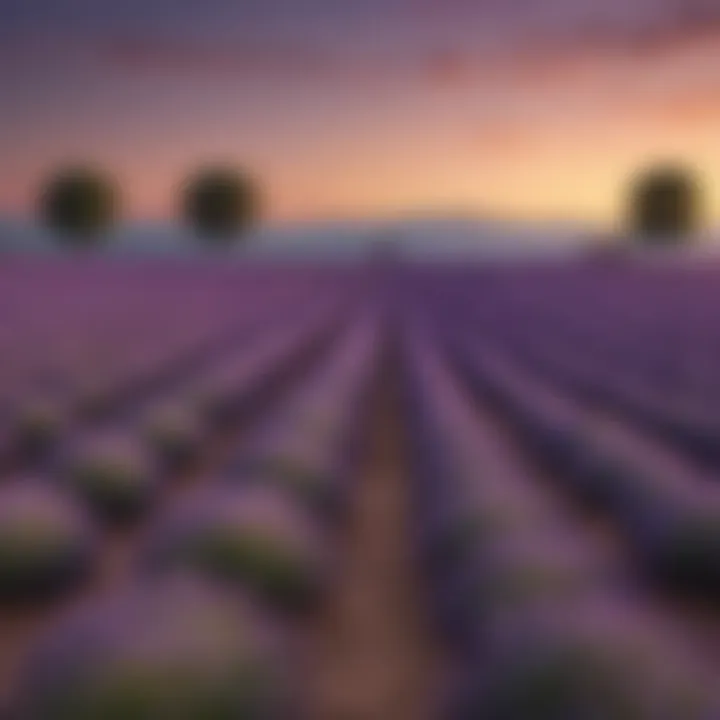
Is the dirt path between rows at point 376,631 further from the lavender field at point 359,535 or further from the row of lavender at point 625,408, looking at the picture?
the row of lavender at point 625,408

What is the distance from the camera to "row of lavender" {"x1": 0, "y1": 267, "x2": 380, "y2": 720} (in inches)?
112

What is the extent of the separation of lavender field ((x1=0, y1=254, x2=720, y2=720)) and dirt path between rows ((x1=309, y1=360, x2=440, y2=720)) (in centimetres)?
1

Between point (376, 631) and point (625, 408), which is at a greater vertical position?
point (625, 408)

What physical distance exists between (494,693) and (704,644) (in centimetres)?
118

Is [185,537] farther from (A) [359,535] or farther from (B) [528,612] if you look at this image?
(B) [528,612]

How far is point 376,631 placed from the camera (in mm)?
3971

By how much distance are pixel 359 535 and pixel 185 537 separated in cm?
116

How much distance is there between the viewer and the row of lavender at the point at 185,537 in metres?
2.85

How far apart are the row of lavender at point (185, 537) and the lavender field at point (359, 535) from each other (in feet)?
0.04

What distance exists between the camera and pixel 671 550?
431 centimetres

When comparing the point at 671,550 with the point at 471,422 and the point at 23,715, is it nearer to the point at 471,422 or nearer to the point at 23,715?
the point at 23,715

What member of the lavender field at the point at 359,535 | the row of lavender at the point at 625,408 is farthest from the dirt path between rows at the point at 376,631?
the row of lavender at the point at 625,408

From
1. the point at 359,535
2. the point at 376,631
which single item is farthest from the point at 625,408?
the point at 376,631

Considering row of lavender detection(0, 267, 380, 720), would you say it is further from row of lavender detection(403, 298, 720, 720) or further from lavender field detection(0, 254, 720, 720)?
row of lavender detection(403, 298, 720, 720)
